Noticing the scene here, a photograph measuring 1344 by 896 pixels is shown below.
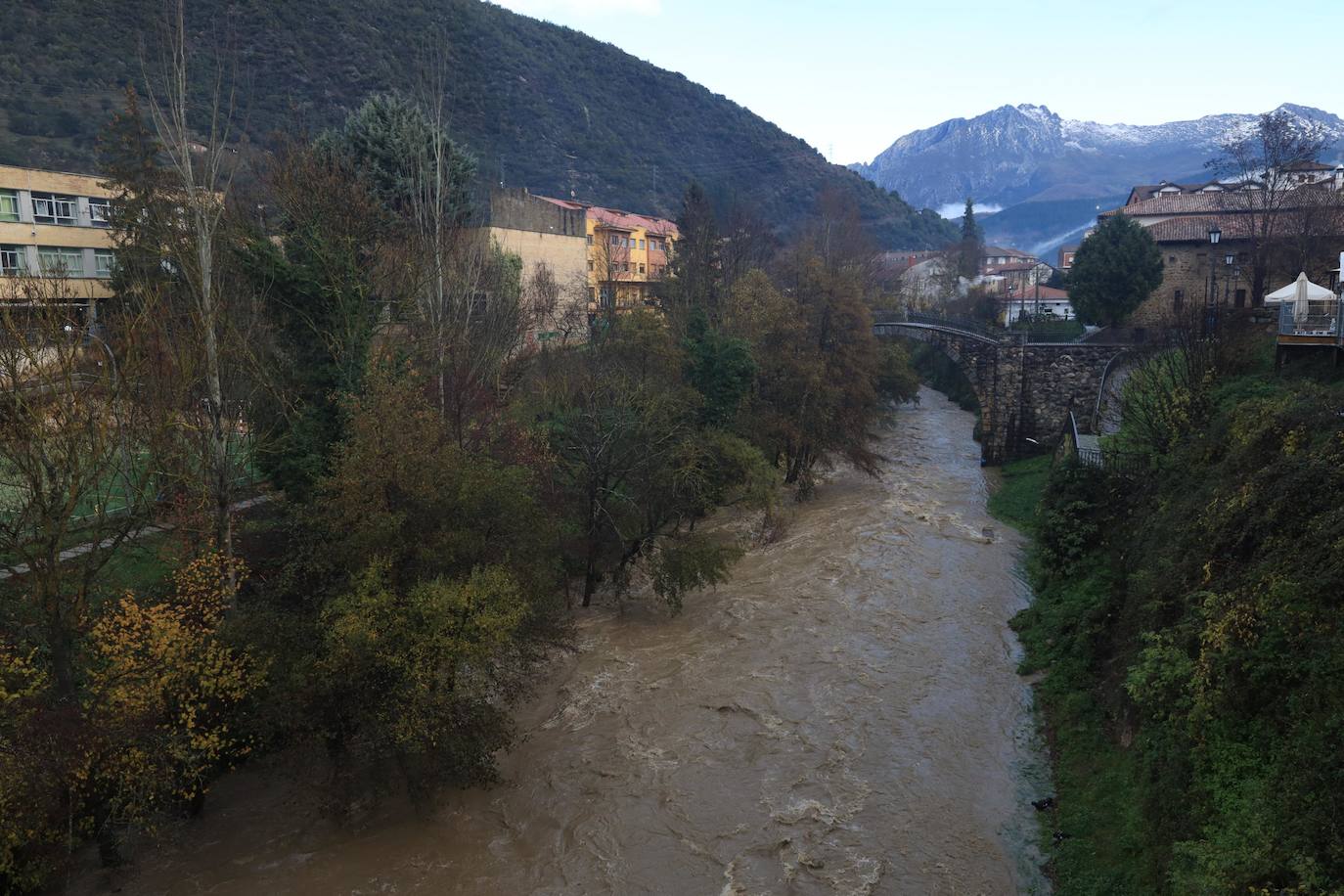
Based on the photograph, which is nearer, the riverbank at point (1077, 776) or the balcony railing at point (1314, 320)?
the riverbank at point (1077, 776)

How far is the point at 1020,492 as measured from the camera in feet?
110

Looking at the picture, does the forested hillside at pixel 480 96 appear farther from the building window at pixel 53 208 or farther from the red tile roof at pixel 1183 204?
the red tile roof at pixel 1183 204

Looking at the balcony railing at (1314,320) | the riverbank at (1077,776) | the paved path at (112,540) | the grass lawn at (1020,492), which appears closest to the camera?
the riverbank at (1077,776)

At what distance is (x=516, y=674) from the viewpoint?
15945 mm

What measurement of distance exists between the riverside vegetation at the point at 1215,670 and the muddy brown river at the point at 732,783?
3.72 ft

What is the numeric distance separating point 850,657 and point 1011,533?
1215 cm

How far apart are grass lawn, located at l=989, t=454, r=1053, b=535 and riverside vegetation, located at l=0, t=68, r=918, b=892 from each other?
9925mm

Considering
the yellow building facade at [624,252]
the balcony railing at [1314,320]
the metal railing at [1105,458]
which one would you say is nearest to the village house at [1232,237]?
→ the metal railing at [1105,458]

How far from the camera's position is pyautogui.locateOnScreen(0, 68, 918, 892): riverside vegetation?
1268 centimetres

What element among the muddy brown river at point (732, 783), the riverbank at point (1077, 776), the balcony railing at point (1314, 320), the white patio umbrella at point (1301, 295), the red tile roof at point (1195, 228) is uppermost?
the red tile roof at point (1195, 228)

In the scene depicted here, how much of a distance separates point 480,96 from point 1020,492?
80.3m

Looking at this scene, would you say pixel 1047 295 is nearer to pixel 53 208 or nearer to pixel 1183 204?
pixel 1183 204

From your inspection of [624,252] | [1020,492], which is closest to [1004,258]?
[624,252]

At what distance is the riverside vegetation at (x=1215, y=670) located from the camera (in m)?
9.17
